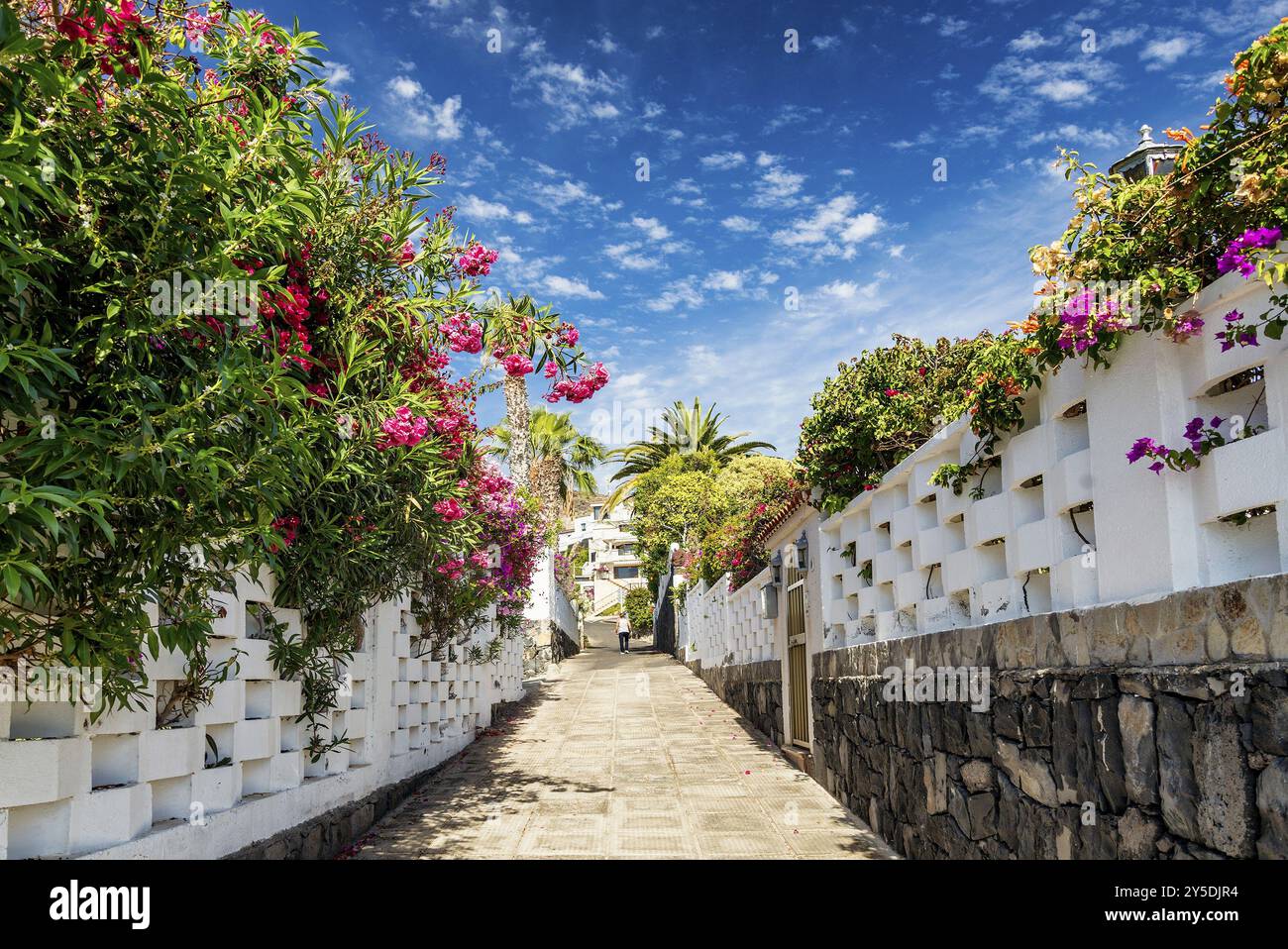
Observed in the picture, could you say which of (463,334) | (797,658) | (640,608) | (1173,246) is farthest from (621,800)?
(640,608)

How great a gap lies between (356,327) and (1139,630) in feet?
13.8

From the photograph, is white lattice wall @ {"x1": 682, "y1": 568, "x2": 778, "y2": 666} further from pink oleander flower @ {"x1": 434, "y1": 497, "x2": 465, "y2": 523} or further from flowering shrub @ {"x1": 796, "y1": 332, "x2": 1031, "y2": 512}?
pink oleander flower @ {"x1": 434, "y1": 497, "x2": 465, "y2": 523}

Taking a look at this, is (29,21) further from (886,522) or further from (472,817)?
(472,817)

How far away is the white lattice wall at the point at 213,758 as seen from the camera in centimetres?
331

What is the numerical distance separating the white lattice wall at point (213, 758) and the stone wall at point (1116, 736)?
366 cm

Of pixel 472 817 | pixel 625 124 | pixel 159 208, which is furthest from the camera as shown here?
pixel 625 124

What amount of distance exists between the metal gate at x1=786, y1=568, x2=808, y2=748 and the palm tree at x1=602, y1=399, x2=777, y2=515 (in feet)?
76.6

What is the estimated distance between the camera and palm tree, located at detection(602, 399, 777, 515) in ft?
111

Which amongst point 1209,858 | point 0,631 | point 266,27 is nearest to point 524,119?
point 266,27

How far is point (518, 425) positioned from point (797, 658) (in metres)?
14.8

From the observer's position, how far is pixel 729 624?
49.3 feet

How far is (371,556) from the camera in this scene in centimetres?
566

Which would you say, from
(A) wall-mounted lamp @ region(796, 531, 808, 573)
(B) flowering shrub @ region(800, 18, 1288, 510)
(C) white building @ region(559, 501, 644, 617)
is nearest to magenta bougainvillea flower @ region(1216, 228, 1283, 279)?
(B) flowering shrub @ region(800, 18, 1288, 510)

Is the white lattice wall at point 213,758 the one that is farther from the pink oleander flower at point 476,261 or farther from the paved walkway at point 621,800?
the pink oleander flower at point 476,261
